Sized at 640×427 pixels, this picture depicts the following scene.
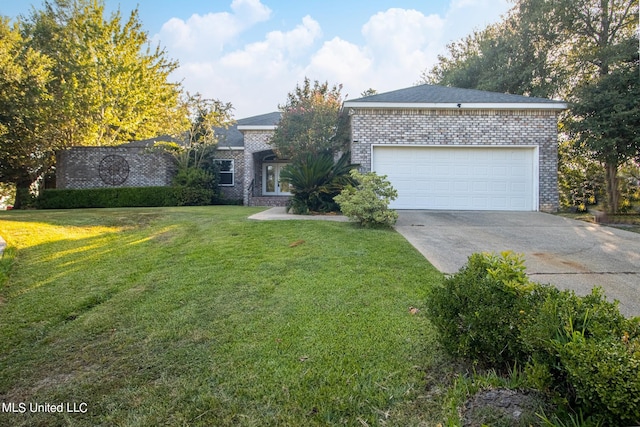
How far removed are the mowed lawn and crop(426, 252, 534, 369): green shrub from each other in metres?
0.34

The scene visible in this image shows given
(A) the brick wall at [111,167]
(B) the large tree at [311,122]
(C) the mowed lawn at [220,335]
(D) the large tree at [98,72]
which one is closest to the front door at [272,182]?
(A) the brick wall at [111,167]

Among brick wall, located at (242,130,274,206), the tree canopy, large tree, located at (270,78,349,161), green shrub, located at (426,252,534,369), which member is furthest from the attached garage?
the tree canopy

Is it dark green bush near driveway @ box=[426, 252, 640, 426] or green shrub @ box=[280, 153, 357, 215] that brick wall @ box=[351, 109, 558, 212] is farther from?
dark green bush near driveway @ box=[426, 252, 640, 426]

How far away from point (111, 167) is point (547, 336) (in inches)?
771

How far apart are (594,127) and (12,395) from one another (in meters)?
12.9

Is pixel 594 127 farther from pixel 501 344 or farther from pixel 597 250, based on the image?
pixel 501 344

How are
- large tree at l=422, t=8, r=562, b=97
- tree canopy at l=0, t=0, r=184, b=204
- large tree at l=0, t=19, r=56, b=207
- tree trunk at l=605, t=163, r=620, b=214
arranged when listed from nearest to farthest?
1. tree trunk at l=605, t=163, r=620, b=214
2. large tree at l=0, t=19, r=56, b=207
3. tree canopy at l=0, t=0, r=184, b=204
4. large tree at l=422, t=8, r=562, b=97

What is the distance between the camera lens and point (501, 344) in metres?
2.14

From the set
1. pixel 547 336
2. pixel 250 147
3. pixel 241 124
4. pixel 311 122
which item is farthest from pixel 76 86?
pixel 547 336

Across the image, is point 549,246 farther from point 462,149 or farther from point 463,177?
point 462,149

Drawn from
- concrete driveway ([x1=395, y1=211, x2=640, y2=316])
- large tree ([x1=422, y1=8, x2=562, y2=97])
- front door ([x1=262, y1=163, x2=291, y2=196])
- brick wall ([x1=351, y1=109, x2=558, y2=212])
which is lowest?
concrete driveway ([x1=395, y1=211, x2=640, y2=316])

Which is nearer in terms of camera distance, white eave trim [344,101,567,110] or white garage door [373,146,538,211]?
white eave trim [344,101,567,110]

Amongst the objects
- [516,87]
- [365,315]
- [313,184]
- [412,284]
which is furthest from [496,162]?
[365,315]

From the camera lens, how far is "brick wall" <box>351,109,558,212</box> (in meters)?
11.4
